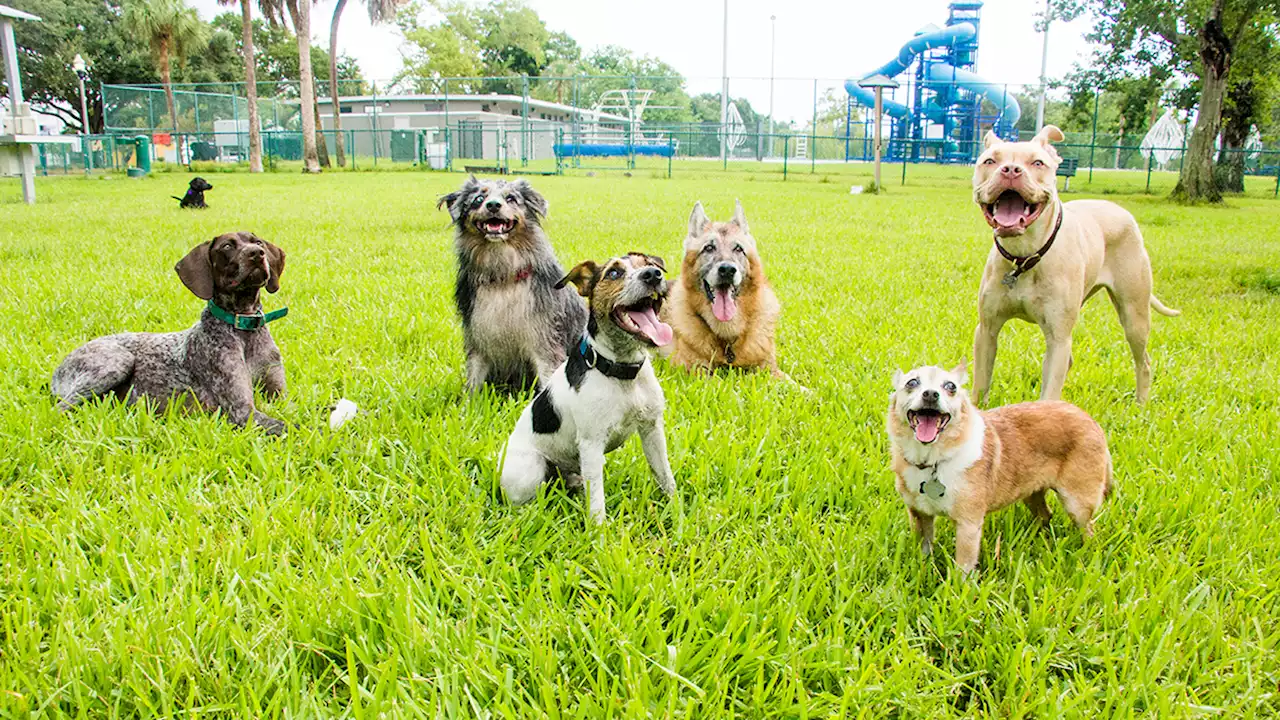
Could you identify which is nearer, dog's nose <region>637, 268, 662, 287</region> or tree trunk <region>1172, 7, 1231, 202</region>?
dog's nose <region>637, 268, 662, 287</region>

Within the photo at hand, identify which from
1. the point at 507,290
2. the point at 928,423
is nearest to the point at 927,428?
the point at 928,423

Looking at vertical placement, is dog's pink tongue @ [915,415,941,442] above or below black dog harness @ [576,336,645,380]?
below

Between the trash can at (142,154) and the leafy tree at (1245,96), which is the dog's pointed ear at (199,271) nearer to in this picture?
the leafy tree at (1245,96)

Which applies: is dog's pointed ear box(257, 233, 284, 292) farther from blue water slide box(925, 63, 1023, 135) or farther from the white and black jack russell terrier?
blue water slide box(925, 63, 1023, 135)

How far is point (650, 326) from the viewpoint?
276 cm

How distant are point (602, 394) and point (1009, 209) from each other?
225 cm

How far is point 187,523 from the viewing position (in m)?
2.79

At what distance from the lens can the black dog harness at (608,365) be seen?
287 centimetres

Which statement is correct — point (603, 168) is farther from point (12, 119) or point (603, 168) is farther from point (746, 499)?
point (746, 499)

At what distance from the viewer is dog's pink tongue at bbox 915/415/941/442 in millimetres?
2355

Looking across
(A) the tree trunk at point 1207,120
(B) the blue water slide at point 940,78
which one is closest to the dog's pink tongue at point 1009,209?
(A) the tree trunk at point 1207,120

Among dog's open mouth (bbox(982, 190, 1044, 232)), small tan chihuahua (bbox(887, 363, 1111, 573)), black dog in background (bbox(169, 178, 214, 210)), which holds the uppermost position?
black dog in background (bbox(169, 178, 214, 210))

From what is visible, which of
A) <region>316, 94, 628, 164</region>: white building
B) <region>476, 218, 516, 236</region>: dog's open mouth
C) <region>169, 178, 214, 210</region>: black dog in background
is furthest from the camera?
<region>316, 94, 628, 164</region>: white building

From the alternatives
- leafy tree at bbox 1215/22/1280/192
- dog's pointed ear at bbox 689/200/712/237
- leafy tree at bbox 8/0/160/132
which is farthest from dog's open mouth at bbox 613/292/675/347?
leafy tree at bbox 8/0/160/132
